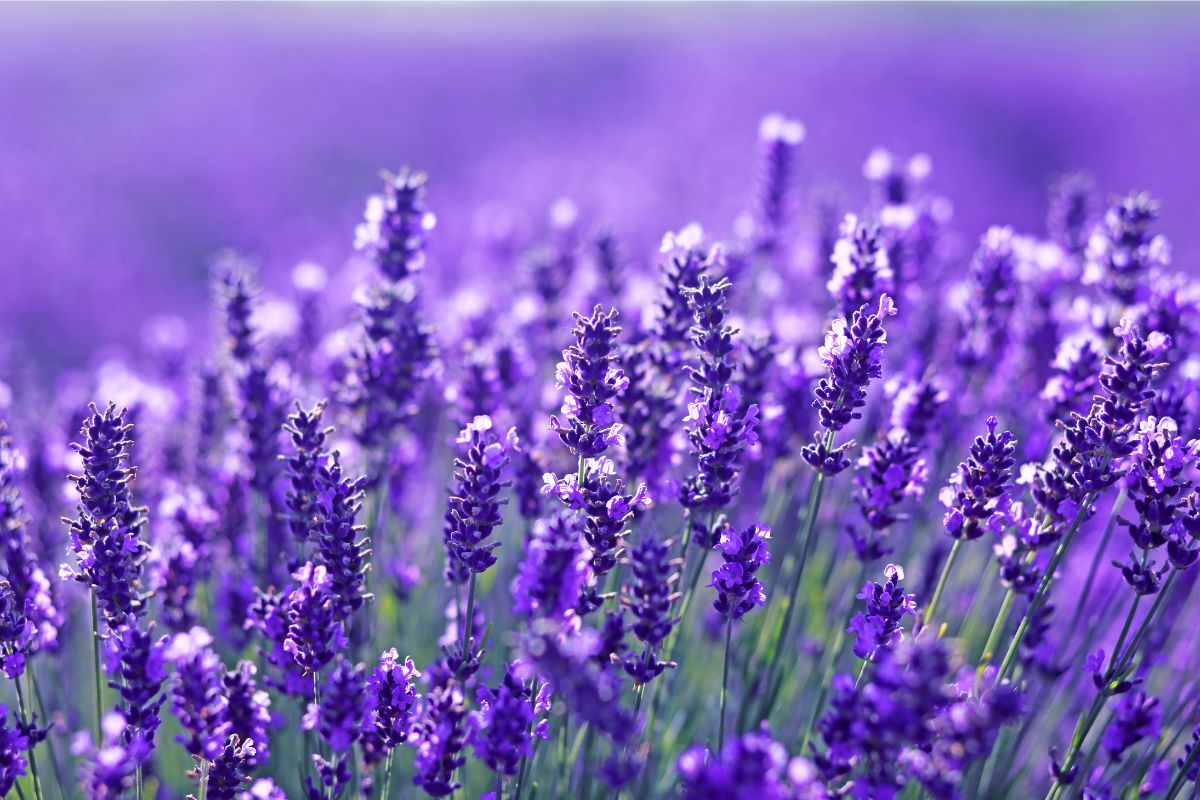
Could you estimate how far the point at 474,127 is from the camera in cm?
1518

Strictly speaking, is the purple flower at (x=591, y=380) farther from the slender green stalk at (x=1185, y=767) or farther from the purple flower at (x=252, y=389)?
the slender green stalk at (x=1185, y=767)

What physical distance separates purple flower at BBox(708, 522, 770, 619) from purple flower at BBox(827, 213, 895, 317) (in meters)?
0.90

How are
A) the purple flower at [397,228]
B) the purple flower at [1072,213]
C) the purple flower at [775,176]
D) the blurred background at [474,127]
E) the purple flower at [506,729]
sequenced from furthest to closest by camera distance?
the blurred background at [474,127], the purple flower at [775,176], the purple flower at [1072,213], the purple flower at [397,228], the purple flower at [506,729]

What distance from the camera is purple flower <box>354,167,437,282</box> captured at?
303cm

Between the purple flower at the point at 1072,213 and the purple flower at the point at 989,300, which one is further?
the purple flower at the point at 1072,213

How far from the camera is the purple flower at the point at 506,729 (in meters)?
1.90

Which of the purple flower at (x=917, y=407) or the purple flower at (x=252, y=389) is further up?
the purple flower at (x=252, y=389)

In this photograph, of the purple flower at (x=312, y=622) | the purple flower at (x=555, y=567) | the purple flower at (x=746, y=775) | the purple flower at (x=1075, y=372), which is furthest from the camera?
the purple flower at (x=1075, y=372)

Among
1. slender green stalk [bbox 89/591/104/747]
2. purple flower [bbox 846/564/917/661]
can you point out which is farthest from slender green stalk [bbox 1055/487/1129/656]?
slender green stalk [bbox 89/591/104/747]

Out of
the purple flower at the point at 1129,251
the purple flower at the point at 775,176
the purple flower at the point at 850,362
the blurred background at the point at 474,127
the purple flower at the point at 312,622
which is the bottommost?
the purple flower at the point at 312,622

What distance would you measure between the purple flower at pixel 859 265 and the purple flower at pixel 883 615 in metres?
0.92

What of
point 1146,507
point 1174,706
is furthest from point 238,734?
point 1174,706

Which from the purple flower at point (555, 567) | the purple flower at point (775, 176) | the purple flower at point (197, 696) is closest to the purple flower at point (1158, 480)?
the purple flower at point (555, 567)

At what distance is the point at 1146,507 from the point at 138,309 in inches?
376
